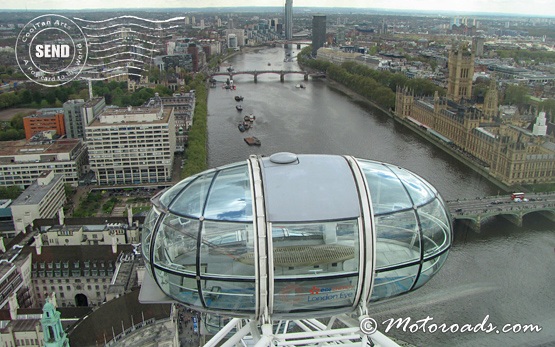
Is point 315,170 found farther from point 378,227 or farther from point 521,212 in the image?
point 521,212

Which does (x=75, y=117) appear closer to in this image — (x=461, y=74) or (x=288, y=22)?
(x=461, y=74)

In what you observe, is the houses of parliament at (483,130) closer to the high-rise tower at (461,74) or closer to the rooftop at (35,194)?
the high-rise tower at (461,74)

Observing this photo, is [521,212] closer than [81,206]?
Yes

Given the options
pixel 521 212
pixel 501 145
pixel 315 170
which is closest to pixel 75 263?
pixel 315 170

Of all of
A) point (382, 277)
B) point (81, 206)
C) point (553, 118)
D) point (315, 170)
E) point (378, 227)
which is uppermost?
point (315, 170)

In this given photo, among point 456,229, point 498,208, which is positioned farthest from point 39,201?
point 498,208

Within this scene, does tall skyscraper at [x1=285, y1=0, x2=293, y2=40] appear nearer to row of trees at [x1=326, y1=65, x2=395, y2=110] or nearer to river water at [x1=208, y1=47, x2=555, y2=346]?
row of trees at [x1=326, y1=65, x2=395, y2=110]

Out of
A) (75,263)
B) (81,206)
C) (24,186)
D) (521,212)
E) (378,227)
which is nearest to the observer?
(378,227)
